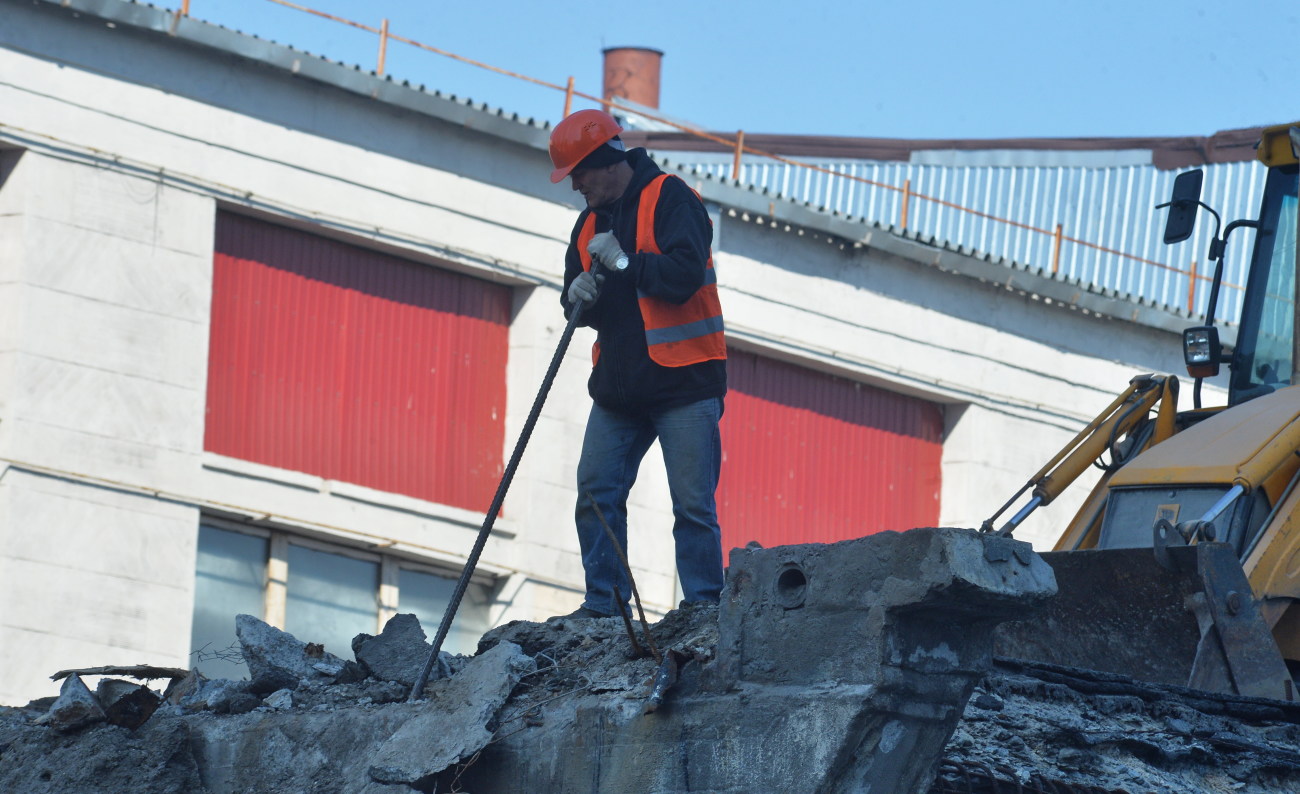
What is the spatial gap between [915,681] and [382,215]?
1221 centimetres

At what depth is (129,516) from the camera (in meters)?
15.5

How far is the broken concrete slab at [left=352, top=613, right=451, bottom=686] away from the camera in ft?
24.2

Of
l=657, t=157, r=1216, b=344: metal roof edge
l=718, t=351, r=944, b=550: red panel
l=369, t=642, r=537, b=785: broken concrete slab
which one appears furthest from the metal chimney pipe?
l=369, t=642, r=537, b=785: broken concrete slab

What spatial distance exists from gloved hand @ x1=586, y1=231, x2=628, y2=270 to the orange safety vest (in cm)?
13

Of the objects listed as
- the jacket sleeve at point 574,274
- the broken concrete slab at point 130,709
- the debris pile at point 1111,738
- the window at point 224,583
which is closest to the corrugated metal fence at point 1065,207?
the window at point 224,583

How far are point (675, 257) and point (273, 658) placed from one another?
85.0 inches

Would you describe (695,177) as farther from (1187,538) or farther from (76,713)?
(76,713)

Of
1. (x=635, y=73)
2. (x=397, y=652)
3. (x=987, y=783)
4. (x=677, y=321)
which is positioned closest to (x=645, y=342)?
(x=677, y=321)

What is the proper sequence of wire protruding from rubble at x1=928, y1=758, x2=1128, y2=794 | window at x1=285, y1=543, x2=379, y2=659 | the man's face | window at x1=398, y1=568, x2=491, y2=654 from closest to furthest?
wire protruding from rubble at x1=928, y1=758, x2=1128, y2=794, the man's face, window at x1=285, y1=543, x2=379, y2=659, window at x1=398, y1=568, x2=491, y2=654

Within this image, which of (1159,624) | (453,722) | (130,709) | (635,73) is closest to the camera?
(453,722)

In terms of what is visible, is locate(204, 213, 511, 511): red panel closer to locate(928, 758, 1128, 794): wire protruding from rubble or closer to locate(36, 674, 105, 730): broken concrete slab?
locate(36, 674, 105, 730): broken concrete slab

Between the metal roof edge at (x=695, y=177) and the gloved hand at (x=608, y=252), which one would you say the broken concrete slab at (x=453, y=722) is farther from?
the metal roof edge at (x=695, y=177)

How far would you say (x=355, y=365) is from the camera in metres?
17.4

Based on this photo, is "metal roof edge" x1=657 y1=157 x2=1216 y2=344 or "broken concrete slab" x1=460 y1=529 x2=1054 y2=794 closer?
"broken concrete slab" x1=460 y1=529 x2=1054 y2=794
